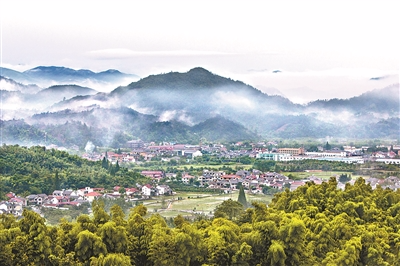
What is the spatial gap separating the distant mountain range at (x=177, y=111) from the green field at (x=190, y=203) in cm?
1554

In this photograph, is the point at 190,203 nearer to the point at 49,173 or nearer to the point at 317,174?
Answer: the point at 49,173

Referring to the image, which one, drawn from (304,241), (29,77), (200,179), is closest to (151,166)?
(200,179)

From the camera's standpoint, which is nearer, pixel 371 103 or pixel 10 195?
pixel 10 195

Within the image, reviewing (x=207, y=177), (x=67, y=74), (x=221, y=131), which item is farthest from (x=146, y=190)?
(x=67, y=74)

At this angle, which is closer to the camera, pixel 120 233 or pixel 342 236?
pixel 120 233

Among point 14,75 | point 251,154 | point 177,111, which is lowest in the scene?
point 251,154

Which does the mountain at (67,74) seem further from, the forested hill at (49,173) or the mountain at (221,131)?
the forested hill at (49,173)

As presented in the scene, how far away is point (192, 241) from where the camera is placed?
→ 19.8 feet

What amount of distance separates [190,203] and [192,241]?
30.2ft

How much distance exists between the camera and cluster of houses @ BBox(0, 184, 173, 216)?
42.4 feet

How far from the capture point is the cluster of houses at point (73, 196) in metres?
12.9

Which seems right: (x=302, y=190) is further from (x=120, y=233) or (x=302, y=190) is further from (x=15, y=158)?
(x=15, y=158)

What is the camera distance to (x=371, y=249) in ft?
21.5

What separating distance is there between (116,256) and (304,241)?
6.75ft
